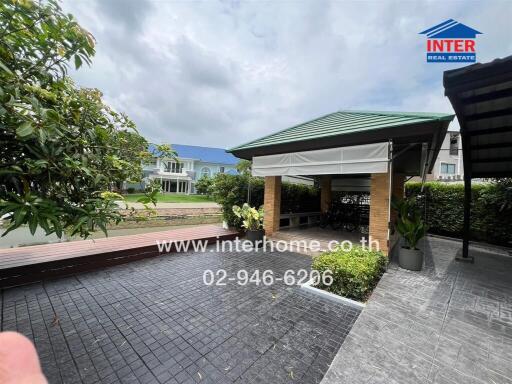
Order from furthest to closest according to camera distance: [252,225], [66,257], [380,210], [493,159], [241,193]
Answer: [241,193] → [252,225] → [493,159] → [380,210] → [66,257]

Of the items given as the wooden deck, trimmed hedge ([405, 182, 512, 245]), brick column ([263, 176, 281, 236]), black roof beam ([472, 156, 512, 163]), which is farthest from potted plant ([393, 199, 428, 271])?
the wooden deck

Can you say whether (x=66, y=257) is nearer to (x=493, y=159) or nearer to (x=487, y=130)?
(x=487, y=130)

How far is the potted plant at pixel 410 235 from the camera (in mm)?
5465

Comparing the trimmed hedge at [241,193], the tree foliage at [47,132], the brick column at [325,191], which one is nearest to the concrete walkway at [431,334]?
the tree foliage at [47,132]

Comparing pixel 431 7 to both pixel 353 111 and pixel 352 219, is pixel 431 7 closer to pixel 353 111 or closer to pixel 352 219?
pixel 353 111

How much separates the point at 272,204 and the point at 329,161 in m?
2.93

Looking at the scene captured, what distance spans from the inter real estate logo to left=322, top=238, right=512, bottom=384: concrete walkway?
21.5 feet

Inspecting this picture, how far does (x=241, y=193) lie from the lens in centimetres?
974

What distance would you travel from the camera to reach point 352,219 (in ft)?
33.9

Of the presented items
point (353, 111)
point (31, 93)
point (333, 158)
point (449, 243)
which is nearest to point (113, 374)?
point (31, 93)

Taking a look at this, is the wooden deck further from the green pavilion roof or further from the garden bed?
the green pavilion roof

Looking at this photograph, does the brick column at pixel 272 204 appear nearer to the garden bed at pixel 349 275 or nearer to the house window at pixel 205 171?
the garden bed at pixel 349 275

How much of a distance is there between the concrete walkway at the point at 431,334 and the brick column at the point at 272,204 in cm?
439

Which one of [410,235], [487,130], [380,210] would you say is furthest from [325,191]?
[487,130]
